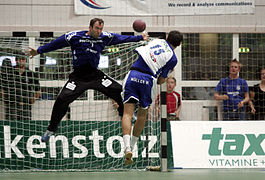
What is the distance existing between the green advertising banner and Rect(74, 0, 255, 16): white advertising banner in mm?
3443

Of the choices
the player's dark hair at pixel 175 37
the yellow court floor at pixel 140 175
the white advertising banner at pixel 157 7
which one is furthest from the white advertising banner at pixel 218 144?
the white advertising banner at pixel 157 7

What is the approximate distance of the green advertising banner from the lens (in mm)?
9266

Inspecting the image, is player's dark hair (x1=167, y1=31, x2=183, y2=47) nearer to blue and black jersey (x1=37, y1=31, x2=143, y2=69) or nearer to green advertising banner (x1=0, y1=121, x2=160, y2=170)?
blue and black jersey (x1=37, y1=31, x2=143, y2=69)

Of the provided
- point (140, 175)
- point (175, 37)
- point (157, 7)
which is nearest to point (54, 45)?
point (175, 37)

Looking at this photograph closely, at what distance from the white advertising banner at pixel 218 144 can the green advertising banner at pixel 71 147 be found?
0.50m

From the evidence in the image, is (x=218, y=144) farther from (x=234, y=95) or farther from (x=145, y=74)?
(x=145, y=74)

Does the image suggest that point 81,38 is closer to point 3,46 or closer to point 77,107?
point 3,46

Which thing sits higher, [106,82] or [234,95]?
[106,82]

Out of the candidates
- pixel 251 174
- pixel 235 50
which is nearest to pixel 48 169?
pixel 251 174

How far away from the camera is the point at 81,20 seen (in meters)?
12.0

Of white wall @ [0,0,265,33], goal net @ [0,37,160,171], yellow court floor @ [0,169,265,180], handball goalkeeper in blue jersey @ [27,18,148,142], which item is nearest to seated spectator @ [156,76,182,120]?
goal net @ [0,37,160,171]

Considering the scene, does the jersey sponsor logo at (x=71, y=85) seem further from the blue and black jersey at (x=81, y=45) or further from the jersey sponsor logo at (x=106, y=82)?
the jersey sponsor logo at (x=106, y=82)

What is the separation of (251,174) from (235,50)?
4.74m

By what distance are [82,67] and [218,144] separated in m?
3.22
